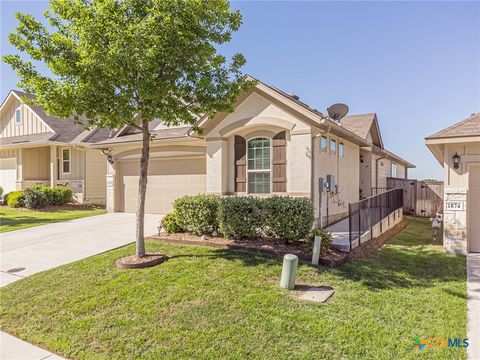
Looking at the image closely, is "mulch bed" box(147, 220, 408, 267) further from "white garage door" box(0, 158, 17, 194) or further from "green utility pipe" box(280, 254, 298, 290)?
"white garage door" box(0, 158, 17, 194)

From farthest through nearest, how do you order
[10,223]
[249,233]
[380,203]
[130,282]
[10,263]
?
[10,223], [380,203], [249,233], [10,263], [130,282]

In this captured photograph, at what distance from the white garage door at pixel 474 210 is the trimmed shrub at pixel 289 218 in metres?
4.70

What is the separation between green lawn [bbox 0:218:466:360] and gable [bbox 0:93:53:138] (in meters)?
16.9

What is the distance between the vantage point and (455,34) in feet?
31.4

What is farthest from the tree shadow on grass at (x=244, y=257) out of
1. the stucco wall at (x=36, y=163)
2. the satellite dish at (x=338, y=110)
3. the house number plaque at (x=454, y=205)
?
the stucco wall at (x=36, y=163)

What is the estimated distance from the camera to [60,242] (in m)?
9.34

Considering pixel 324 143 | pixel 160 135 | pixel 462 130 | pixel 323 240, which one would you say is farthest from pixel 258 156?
pixel 462 130

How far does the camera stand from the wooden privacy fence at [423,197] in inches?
634

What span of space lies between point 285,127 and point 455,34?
6.19 meters

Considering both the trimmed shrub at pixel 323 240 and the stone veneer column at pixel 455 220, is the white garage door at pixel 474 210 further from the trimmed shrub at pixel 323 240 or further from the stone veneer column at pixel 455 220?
the trimmed shrub at pixel 323 240

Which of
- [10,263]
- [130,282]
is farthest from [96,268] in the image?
[10,263]

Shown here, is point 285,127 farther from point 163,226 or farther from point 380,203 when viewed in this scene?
point 163,226

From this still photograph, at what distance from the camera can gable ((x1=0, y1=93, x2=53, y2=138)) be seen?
19922 millimetres

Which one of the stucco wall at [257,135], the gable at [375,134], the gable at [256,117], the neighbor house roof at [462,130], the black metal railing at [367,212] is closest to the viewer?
the neighbor house roof at [462,130]
